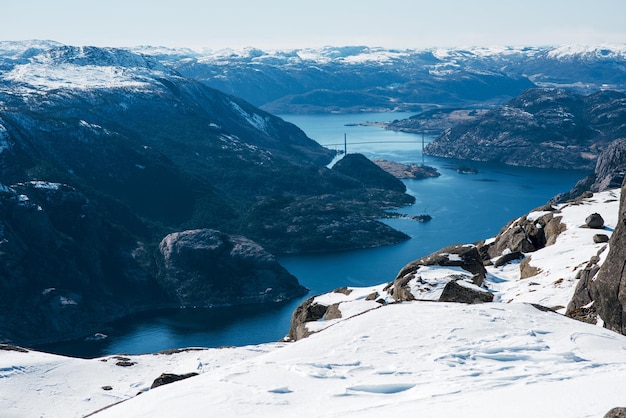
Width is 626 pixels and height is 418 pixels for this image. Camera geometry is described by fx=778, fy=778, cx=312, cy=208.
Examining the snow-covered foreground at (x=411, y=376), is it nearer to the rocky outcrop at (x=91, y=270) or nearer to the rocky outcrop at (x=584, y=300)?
the rocky outcrop at (x=584, y=300)

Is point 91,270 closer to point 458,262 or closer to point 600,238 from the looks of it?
point 458,262

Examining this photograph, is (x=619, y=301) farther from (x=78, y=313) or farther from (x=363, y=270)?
(x=363, y=270)

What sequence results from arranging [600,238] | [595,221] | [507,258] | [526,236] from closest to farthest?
[600,238] < [595,221] < [507,258] < [526,236]

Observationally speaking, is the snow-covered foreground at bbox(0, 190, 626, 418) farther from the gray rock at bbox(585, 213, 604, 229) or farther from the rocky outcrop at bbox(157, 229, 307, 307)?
→ the rocky outcrop at bbox(157, 229, 307, 307)

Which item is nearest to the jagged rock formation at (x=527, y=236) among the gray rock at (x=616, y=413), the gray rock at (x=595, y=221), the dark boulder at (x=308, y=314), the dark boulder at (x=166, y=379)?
the gray rock at (x=595, y=221)

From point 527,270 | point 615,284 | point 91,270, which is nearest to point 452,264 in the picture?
point 527,270

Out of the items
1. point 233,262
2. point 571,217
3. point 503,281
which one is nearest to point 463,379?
point 503,281

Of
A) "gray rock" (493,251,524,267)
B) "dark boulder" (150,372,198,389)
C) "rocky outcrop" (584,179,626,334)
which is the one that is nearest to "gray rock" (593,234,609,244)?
"gray rock" (493,251,524,267)
